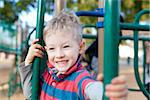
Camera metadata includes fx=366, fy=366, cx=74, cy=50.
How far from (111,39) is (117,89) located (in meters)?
0.13

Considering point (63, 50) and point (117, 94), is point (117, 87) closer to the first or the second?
point (117, 94)

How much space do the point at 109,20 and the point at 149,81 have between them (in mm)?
2389

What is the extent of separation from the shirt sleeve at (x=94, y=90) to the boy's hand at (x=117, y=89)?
25 cm

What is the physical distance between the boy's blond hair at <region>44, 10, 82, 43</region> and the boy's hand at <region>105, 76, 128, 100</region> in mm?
497

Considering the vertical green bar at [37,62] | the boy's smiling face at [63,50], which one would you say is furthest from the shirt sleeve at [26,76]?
the boy's smiling face at [63,50]

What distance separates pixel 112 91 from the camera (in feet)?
2.99

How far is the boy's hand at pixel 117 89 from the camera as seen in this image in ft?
2.92

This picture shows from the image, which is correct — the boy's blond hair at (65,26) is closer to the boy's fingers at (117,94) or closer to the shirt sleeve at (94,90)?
the shirt sleeve at (94,90)

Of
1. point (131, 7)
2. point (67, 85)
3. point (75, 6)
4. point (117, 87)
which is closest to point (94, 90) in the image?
point (67, 85)

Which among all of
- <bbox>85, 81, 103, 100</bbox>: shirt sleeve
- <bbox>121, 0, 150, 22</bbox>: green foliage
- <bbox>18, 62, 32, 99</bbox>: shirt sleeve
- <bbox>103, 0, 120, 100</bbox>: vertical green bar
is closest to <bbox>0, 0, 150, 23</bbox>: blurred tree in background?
<bbox>121, 0, 150, 22</bbox>: green foliage

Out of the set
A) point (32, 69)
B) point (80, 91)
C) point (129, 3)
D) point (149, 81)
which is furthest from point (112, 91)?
point (129, 3)

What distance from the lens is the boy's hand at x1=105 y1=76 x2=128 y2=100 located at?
0.89 meters

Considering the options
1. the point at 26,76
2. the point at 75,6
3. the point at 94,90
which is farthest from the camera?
the point at 75,6

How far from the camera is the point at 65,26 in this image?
1389mm
